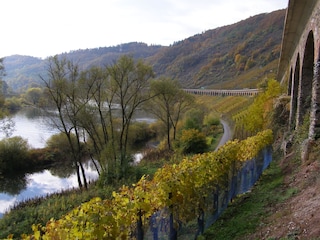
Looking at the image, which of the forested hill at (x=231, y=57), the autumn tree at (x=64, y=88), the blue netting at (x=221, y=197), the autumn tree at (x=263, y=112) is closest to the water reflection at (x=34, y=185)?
the autumn tree at (x=64, y=88)

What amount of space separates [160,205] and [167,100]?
26.0 metres

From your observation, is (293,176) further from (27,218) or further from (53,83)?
(53,83)

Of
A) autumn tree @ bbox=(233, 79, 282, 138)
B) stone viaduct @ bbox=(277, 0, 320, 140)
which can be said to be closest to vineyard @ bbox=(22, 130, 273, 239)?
stone viaduct @ bbox=(277, 0, 320, 140)

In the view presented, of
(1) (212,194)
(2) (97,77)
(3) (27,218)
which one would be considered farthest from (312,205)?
(2) (97,77)

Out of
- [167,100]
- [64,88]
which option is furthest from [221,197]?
[167,100]

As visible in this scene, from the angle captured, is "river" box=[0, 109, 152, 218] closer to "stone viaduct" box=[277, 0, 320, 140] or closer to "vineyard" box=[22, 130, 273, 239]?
"vineyard" box=[22, 130, 273, 239]

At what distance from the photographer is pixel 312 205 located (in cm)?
Result: 544

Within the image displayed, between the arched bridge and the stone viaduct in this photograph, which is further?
the arched bridge

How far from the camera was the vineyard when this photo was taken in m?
3.63

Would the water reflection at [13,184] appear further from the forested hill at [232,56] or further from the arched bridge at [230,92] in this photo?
the forested hill at [232,56]

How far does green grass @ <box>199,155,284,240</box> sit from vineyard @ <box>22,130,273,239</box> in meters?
0.31

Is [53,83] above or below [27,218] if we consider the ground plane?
above

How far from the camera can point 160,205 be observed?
16.5 feet

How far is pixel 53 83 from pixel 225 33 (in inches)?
7358
